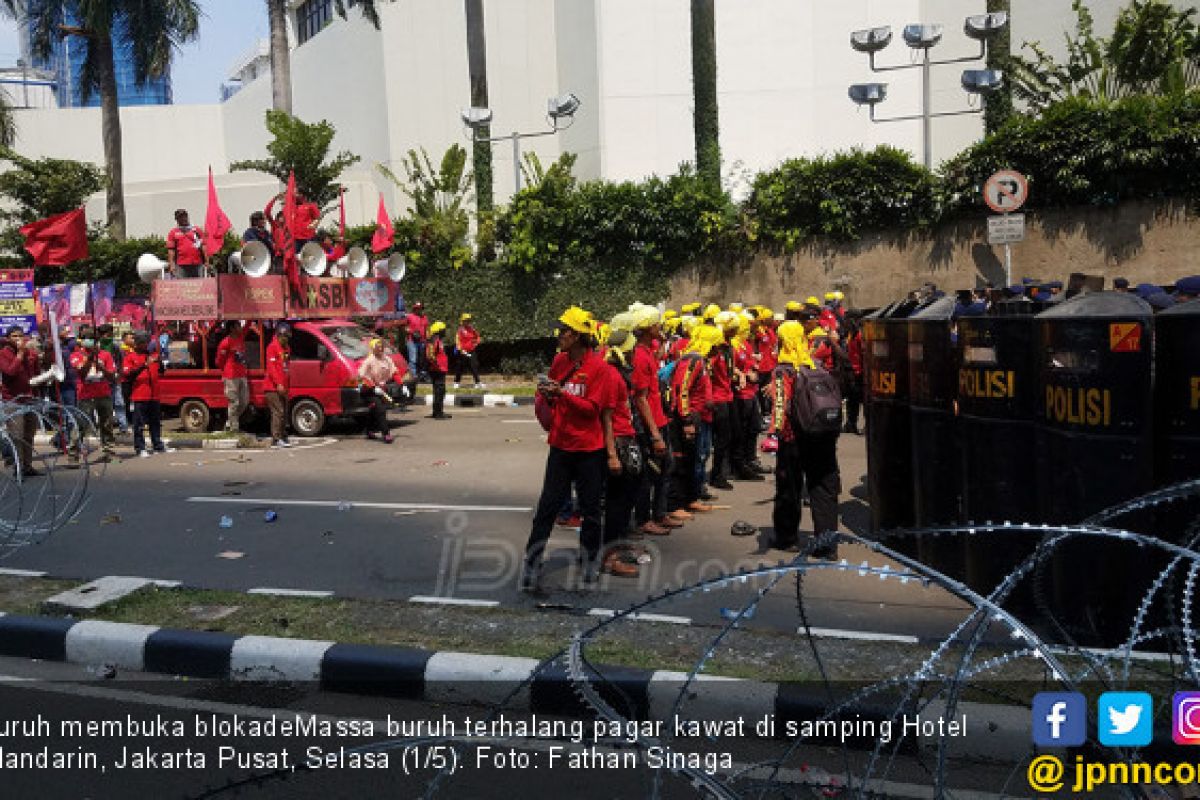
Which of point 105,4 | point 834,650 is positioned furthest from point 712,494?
point 105,4

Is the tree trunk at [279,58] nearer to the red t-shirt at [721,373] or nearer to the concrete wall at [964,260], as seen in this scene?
the concrete wall at [964,260]

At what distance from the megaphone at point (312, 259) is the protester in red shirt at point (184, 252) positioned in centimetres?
188

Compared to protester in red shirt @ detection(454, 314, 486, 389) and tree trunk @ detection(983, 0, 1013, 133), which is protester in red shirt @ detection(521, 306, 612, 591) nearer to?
protester in red shirt @ detection(454, 314, 486, 389)

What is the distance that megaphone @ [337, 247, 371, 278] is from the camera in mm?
18641

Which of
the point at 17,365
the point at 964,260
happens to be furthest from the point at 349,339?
the point at 964,260

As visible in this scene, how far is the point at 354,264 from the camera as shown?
61.2 ft

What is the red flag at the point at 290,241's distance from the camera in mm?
17250

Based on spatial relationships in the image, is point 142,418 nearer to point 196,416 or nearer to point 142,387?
point 142,387

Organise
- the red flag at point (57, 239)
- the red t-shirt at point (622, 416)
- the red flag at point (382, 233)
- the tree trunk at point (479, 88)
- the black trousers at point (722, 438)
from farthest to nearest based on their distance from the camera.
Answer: the tree trunk at point (479, 88) → the red flag at point (382, 233) → the red flag at point (57, 239) → the black trousers at point (722, 438) → the red t-shirt at point (622, 416)

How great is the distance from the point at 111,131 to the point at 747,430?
25.7 metres

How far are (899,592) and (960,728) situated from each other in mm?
2427

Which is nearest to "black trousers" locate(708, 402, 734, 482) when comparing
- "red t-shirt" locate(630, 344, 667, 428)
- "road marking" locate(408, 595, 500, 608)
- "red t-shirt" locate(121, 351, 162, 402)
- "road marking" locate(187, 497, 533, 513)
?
"red t-shirt" locate(630, 344, 667, 428)

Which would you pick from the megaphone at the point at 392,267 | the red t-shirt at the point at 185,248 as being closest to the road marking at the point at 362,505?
the red t-shirt at the point at 185,248

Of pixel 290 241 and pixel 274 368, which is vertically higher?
pixel 290 241
